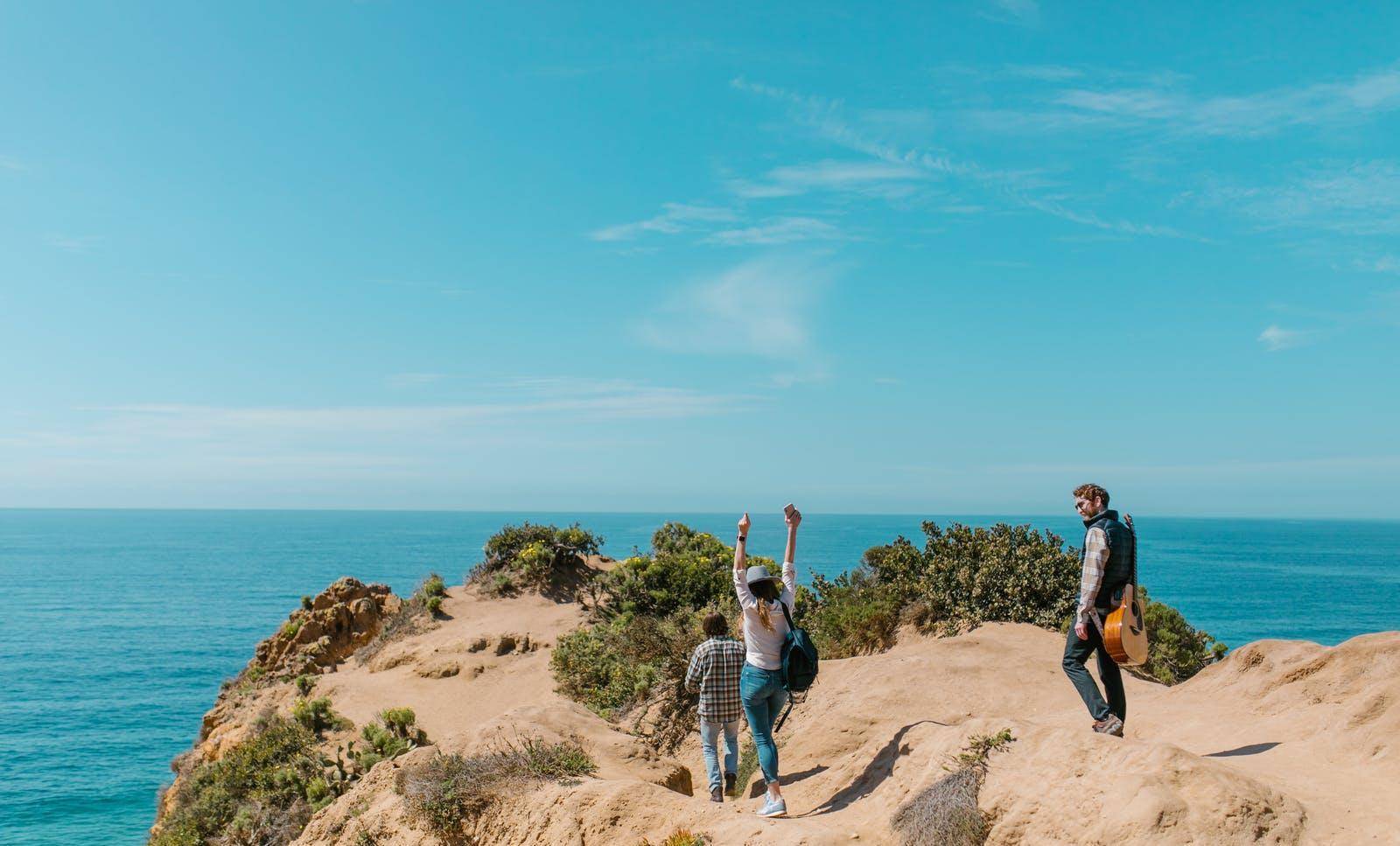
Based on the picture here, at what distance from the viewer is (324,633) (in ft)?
91.2

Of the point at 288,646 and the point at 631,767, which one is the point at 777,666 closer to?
the point at 631,767

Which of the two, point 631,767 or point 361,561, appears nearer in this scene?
point 631,767

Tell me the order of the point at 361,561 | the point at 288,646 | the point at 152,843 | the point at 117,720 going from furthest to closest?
1. the point at 361,561
2. the point at 117,720
3. the point at 288,646
4. the point at 152,843

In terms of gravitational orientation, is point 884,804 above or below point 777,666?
below

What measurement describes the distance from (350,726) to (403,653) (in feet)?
A: 21.3

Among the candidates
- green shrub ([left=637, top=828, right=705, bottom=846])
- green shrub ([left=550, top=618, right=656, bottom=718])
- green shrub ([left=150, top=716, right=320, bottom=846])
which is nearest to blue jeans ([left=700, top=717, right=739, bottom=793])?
green shrub ([left=637, top=828, right=705, bottom=846])

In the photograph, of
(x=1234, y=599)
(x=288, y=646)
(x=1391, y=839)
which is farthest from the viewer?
(x=1234, y=599)

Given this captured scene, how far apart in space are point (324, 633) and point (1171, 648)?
74.6ft

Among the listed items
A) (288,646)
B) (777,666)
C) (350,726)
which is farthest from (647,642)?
(288,646)

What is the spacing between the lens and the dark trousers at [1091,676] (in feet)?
27.5

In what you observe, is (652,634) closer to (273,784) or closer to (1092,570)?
(273,784)

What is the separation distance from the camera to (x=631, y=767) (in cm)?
1084

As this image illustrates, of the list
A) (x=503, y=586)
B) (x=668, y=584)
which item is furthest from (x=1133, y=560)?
(x=503, y=586)

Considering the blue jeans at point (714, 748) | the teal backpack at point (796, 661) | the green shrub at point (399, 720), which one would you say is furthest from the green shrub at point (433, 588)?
the teal backpack at point (796, 661)
